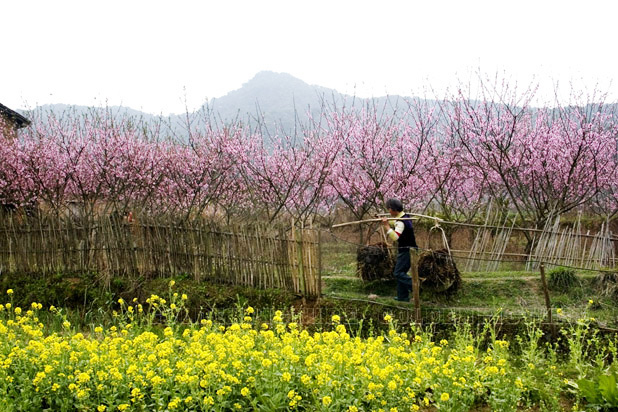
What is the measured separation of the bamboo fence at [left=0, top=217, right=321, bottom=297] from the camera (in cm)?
787

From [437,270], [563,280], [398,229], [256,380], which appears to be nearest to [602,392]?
[256,380]

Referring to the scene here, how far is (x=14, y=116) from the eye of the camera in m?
19.8

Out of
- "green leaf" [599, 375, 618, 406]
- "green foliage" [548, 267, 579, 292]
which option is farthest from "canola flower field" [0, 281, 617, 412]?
"green foliage" [548, 267, 579, 292]

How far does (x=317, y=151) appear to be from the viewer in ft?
49.5

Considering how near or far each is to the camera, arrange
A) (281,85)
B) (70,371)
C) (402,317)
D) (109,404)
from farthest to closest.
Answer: (281,85), (402,317), (70,371), (109,404)

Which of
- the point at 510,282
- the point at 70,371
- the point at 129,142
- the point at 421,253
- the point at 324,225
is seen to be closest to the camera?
the point at 70,371

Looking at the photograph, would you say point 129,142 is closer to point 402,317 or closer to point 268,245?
point 268,245

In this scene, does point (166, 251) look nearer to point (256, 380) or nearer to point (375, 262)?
point (375, 262)

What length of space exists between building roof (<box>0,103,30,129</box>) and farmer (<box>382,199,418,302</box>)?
15.7 meters

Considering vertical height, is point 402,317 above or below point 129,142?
below

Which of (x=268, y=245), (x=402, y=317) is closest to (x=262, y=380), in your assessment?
(x=402, y=317)

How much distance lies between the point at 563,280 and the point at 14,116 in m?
19.1

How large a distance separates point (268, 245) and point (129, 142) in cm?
781

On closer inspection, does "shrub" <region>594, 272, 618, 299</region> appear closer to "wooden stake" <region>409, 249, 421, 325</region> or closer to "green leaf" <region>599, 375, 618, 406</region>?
"wooden stake" <region>409, 249, 421, 325</region>
